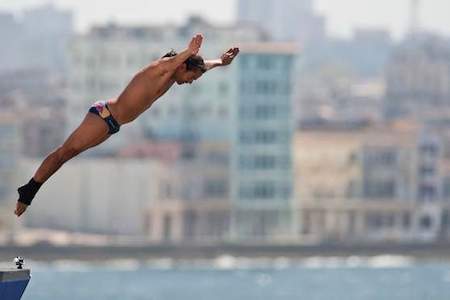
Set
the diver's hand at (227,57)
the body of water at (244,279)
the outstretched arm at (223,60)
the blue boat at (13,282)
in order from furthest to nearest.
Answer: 1. the body of water at (244,279)
2. the blue boat at (13,282)
3. the diver's hand at (227,57)
4. the outstretched arm at (223,60)

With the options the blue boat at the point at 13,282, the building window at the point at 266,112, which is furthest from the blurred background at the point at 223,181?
the blue boat at the point at 13,282

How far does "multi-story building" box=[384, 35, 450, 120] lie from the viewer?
507 feet

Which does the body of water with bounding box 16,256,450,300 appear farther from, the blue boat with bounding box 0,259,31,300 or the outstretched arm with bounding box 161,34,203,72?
the outstretched arm with bounding box 161,34,203,72

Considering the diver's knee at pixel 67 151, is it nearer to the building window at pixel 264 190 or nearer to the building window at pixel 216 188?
the building window at pixel 264 190

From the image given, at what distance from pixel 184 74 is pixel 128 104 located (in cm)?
41

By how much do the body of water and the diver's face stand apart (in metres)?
40.8

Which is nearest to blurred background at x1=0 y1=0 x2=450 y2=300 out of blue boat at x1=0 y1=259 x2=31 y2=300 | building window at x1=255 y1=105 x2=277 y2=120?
building window at x1=255 y1=105 x2=277 y2=120

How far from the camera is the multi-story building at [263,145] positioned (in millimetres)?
111188

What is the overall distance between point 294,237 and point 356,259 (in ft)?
21.0

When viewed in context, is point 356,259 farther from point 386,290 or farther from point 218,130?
point 386,290

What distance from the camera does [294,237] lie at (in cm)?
10969

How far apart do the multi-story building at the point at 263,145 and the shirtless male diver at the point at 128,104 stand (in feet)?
304

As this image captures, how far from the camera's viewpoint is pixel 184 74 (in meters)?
16.7

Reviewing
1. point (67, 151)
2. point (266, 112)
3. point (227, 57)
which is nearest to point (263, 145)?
point (266, 112)
